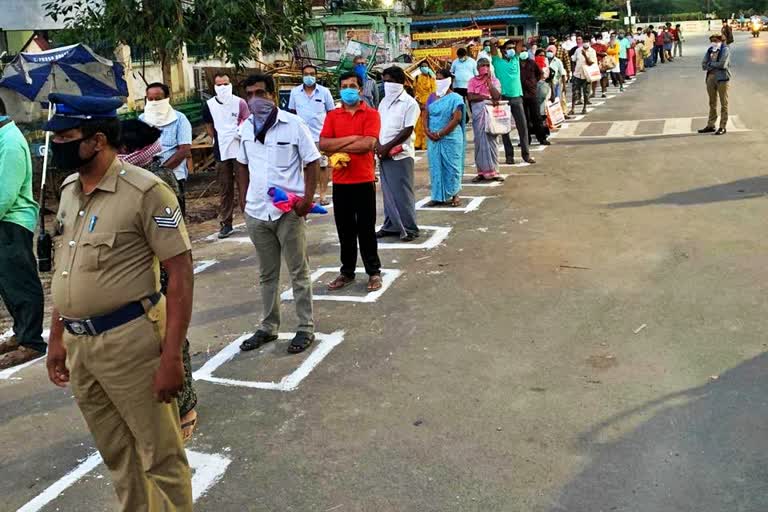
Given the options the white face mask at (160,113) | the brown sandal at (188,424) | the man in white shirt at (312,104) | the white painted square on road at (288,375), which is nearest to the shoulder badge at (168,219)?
the brown sandal at (188,424)

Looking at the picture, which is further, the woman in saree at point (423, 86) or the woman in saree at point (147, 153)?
the woman in saree at point (423, 86)

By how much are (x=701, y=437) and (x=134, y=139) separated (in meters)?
3.81

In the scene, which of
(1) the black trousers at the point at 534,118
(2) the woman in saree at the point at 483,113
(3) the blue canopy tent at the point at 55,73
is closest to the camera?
(2) the woman in saree at the point at 483,113

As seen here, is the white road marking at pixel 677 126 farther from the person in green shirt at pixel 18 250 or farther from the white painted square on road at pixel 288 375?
the person in green shirt at pixel 18 250

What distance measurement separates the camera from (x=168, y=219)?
9.71 feet

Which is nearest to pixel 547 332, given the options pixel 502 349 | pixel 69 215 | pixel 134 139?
pixel 502 349

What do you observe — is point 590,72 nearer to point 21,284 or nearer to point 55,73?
point 55,73

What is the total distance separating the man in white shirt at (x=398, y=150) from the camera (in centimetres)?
795

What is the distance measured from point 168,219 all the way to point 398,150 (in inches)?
208

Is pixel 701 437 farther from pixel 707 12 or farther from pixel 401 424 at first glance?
pixel 707 12

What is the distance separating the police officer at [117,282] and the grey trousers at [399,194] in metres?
5.25

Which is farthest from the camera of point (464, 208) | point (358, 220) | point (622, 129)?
point (622, 129)

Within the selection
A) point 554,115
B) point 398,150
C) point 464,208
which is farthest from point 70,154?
point 554,115

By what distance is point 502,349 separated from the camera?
5.47 metres
